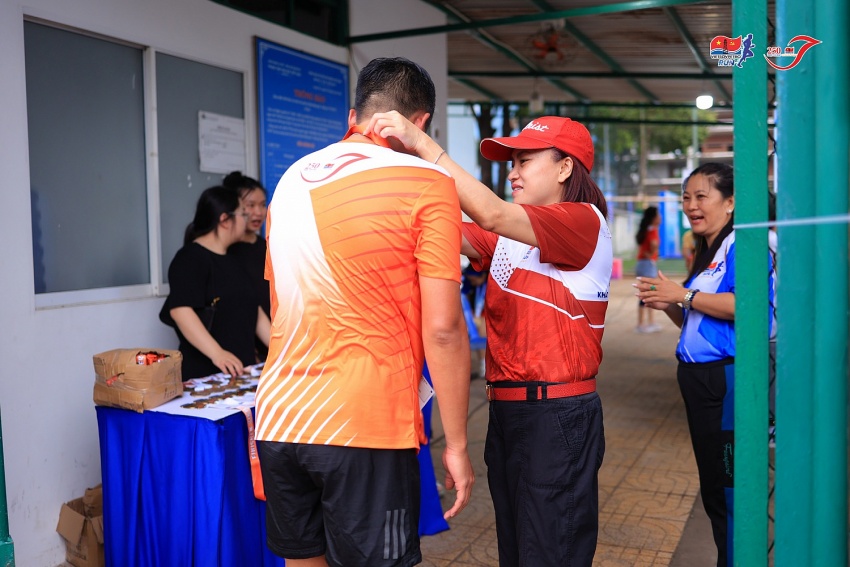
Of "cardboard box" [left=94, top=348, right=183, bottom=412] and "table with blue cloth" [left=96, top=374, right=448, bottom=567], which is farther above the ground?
"cardboard box" [left=94, top=348, right=183, bottom=412]

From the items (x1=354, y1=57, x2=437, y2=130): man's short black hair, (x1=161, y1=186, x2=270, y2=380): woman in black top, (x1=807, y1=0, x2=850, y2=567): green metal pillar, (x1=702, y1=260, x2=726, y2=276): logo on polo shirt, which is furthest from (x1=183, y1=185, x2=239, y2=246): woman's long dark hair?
(x1=807, y1=0, x2=850, y2=567): green metal pillar

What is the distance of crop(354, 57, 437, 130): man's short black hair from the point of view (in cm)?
194

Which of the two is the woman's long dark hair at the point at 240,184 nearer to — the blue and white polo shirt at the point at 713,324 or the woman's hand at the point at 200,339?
the woman's hand at the point at 200,339

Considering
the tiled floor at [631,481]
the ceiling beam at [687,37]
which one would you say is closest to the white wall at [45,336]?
the tiled floor at [631,481]

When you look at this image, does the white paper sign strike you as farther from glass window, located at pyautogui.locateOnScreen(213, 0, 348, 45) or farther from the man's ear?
glass window, located at pyautogui.locateOnScreen(213, 0, 348, 45)

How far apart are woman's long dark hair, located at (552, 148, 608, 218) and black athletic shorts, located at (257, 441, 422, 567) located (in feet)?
2.89

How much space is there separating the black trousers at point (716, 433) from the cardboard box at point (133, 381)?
1.99 metres

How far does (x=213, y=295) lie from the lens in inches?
148

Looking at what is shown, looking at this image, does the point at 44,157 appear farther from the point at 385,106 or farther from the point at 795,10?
the point at 795,10

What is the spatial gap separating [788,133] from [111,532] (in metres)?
2.95

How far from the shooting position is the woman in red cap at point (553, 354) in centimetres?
213

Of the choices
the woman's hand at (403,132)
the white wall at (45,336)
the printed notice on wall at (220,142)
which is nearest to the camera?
the woman's hand at (403,132)

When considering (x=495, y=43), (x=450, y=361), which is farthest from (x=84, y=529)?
(x=495, y=43)

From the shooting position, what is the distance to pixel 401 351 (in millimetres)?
1806
